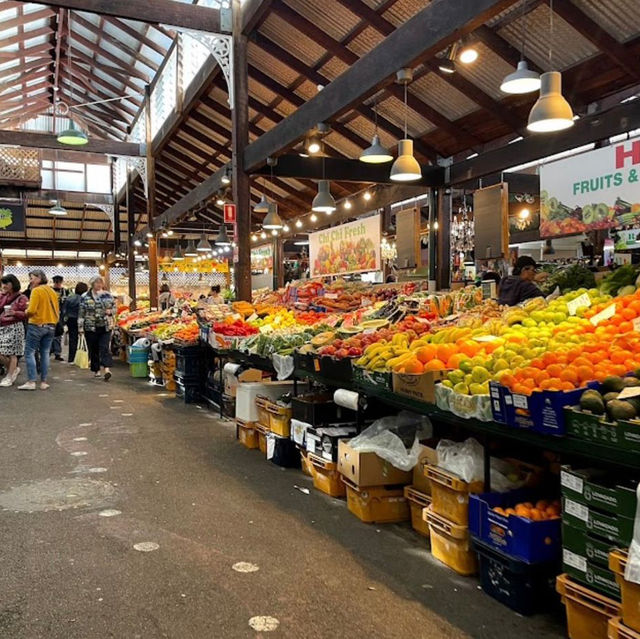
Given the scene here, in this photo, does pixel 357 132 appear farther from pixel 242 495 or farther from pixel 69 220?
pixel 69 220

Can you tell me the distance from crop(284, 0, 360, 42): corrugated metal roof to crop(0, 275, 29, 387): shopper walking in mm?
5587

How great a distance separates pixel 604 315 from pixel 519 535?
1.54 meters

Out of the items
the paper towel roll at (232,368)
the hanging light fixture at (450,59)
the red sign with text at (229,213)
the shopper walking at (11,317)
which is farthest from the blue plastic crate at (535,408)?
the shopper walking at (11,317)

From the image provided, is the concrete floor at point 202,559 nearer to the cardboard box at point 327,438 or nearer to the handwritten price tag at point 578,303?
the cardboard box at point 327,438

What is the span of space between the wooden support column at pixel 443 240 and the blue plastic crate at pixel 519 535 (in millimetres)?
7897

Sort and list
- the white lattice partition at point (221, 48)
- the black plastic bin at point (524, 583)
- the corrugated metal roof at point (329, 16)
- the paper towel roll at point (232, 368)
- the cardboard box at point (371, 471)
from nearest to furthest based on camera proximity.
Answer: the black plastic bin at point (524, 583) → the cardboard box at point (371, 471) → the paper towel roll at point (232, 368) → the corrugated metal roof at point (329, 16) → the white lattice partition at point (221, 48)

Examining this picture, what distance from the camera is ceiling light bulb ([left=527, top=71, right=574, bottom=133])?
4.77 meters

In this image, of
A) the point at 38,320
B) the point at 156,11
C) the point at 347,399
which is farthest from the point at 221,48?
the point at 347,399

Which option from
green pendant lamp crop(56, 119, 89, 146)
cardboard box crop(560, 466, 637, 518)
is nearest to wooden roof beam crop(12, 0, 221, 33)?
green pendant lamp crop(56, 119, 89, 146)

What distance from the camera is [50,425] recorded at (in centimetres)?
662

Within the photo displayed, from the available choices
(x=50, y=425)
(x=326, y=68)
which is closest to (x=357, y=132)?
(x=326, y=68)

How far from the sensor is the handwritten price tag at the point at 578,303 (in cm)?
402

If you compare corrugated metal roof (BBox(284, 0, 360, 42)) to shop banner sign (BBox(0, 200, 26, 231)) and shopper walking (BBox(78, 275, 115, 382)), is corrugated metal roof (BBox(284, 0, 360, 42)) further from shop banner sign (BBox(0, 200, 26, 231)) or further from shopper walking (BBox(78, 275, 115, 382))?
shop banner sign (BBox(0, 200, 26, 231))

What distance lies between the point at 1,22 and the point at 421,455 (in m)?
15.5
